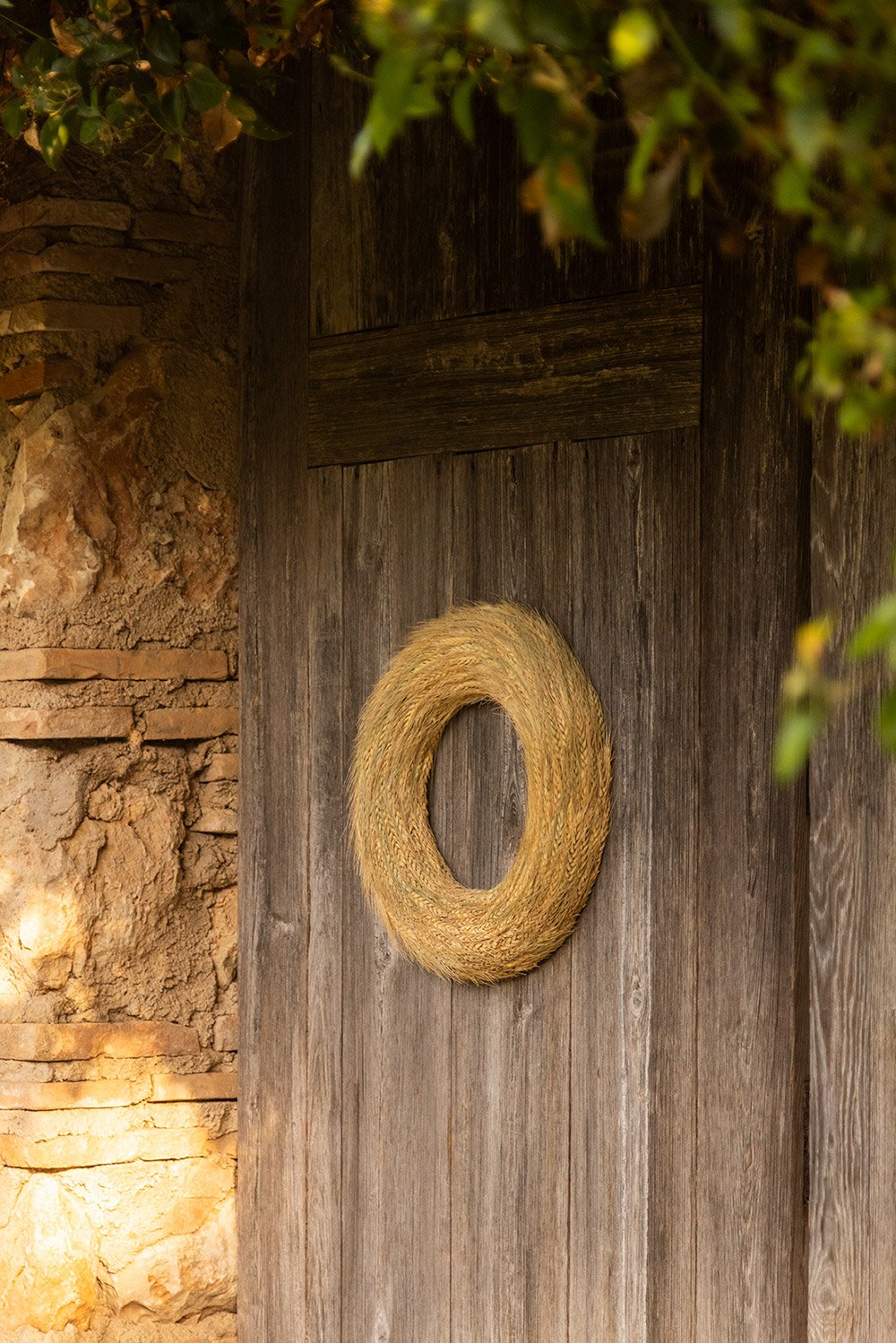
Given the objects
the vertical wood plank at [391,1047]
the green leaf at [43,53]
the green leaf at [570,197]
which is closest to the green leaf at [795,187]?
the green leaf at [570,197]

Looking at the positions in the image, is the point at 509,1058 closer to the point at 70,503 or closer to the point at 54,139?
the point at 70,503

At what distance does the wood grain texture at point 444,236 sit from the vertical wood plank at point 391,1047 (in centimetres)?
30

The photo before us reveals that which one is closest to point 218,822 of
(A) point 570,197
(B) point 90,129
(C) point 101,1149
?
(C) point 101,1149

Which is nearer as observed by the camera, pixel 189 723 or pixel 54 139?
pixel 54 139

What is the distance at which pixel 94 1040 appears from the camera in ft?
8.94

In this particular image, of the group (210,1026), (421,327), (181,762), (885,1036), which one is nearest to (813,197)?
(421,327)

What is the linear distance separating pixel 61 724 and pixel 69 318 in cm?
73

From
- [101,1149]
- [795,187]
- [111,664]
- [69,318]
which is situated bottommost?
[101,1149]

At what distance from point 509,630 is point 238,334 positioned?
0.90 metres

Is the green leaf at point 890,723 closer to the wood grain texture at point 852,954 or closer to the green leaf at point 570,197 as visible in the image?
the green leaf at point 570,197

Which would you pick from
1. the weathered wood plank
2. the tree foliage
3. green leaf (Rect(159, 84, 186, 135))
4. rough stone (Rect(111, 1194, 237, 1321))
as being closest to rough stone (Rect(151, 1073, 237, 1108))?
rough stone (Rect(111, 1194, 237, 1321))

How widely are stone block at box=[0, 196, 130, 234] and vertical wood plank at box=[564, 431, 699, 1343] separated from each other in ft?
3.23

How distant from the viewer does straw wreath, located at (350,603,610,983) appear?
239 centimetres

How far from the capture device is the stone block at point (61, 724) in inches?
106
